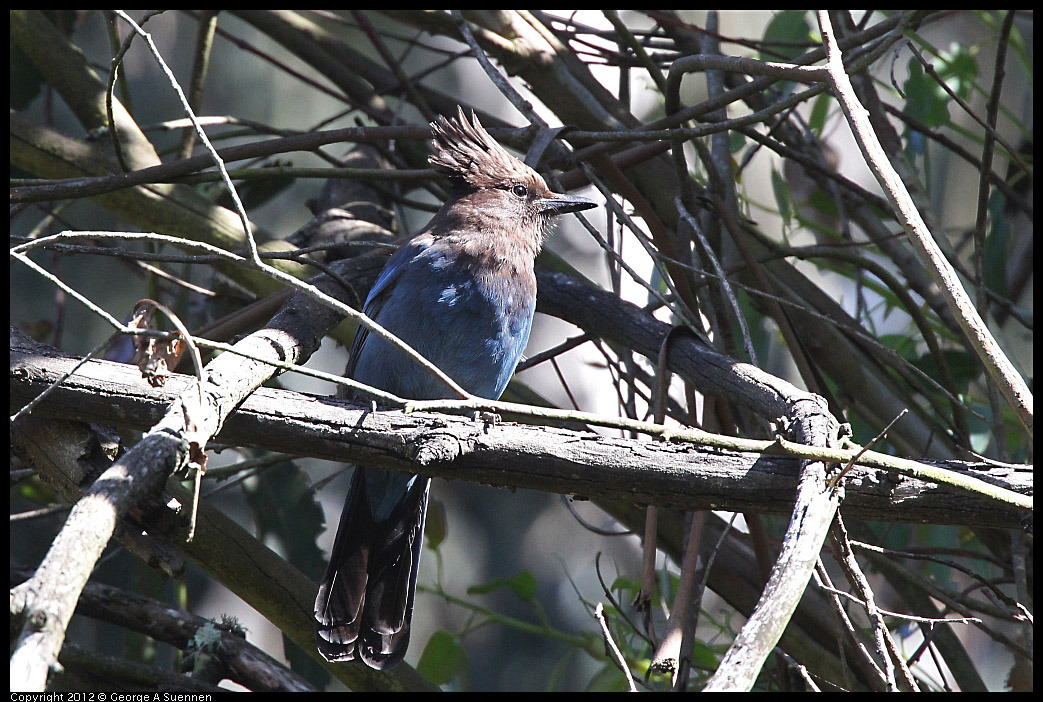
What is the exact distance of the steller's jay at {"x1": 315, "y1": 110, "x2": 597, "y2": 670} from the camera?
2758mm

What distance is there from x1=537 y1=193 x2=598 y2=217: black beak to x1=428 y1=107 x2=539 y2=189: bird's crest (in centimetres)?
11

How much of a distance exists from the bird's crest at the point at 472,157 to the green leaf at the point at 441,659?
5.58ft

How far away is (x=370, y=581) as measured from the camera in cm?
283

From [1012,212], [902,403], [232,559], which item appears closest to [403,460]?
[232,559]

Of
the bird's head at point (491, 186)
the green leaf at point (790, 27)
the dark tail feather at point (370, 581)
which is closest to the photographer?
the dark tail feather at point (370, 581)

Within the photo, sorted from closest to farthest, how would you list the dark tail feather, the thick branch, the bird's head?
the thick branch, the dark tail feather, the bird's head

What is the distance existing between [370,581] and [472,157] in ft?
5.10

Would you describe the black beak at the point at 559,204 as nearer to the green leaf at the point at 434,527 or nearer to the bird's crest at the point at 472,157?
the bird's crest at the point at 472,157

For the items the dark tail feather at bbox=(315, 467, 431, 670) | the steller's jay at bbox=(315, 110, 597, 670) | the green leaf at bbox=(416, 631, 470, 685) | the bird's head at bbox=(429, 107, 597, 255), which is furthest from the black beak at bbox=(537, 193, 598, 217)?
the green leaf at bbox=(416, 631, 470, 685)

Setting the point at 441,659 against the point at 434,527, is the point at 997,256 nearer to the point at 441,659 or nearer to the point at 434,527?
the point at 434,527

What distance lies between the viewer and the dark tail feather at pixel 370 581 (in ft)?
8.89

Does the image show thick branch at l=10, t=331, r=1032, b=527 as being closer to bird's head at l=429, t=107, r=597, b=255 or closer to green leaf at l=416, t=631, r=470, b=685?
bird's head at l=429, t=107, r=597, b=255

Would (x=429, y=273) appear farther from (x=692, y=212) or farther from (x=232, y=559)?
(x=232, y=559)

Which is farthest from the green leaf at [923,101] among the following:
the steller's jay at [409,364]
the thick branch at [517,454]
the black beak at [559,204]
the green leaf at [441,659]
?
the green leaf at [441,659]
